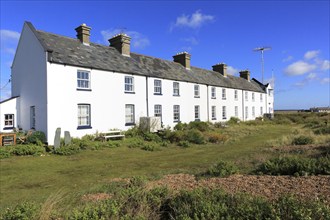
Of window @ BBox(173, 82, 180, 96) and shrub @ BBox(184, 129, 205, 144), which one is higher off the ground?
window @ BBox(173, 82, 180, 96)

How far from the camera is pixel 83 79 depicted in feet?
67.1

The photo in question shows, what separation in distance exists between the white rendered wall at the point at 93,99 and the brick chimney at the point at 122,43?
145 inches

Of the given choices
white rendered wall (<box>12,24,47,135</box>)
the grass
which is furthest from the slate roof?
the grass

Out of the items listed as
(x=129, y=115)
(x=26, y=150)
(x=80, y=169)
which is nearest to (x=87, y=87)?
(x=129, y=115)

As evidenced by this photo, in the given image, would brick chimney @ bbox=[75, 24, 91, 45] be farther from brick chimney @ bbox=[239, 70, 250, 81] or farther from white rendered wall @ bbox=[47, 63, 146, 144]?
brick chimney @ bbox=[239, 70, 250, 81]

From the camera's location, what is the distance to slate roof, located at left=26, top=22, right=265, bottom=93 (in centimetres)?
→ 1998

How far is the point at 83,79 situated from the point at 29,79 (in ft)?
13.4

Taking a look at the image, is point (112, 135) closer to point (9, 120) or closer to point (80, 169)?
point (9, 120)

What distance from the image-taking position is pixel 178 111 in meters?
30.1

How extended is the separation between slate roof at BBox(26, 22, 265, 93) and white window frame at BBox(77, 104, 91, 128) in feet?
10.1

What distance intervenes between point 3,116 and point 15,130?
132 cm

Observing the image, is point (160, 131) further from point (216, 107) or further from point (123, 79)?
point (216, 107)

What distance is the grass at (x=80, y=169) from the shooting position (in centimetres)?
880

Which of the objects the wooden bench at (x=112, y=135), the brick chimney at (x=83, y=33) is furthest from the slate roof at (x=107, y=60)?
the wooden bench at (x=112, y=135)
